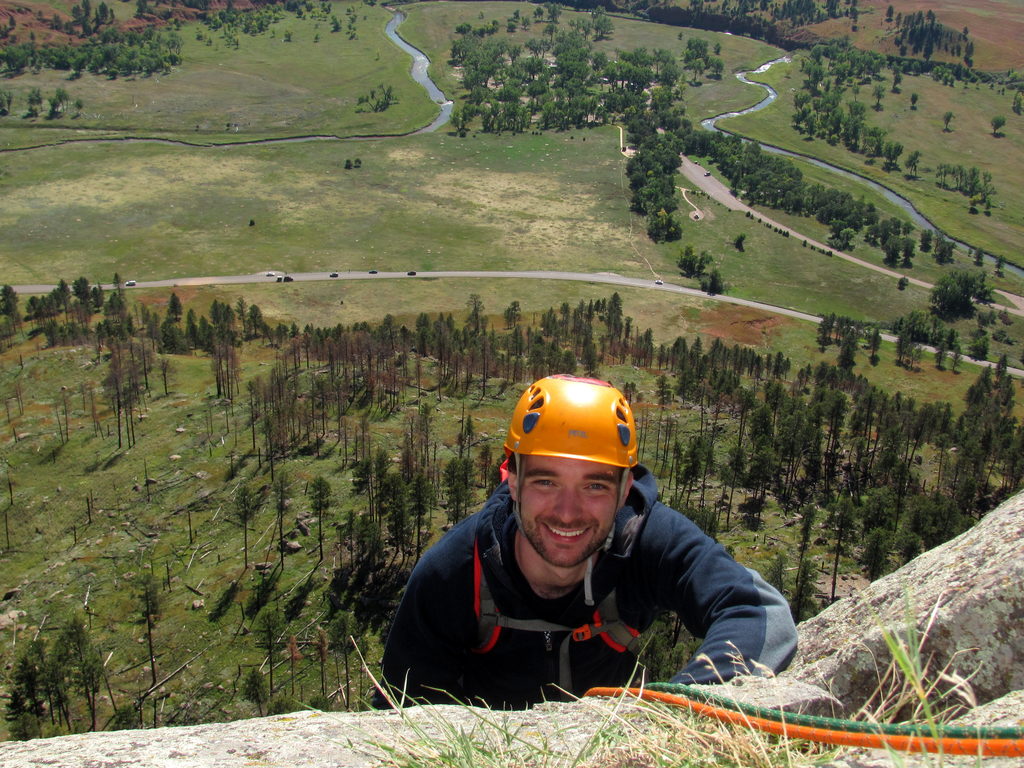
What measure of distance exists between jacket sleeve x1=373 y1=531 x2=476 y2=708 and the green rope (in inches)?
122

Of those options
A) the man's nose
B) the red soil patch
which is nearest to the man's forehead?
the man's nose

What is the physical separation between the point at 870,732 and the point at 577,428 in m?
4.20

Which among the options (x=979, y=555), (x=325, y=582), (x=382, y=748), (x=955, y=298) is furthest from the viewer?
(x=955, y=298)

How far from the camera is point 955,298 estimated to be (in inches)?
6398

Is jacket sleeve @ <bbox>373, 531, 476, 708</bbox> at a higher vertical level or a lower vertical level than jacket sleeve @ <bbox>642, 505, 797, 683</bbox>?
lower

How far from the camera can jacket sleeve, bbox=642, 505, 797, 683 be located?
664 centimetres

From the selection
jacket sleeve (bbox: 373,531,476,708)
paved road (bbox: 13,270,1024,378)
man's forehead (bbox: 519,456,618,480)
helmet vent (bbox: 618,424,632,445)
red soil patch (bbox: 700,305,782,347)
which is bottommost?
red soil patch (bbox: 700,305,782,347)

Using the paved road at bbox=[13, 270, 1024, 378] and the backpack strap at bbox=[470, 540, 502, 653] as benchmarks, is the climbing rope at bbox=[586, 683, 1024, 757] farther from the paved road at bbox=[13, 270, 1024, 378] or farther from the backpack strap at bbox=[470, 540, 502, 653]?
the paved road at bbox=[13, 270, 1024, 378]

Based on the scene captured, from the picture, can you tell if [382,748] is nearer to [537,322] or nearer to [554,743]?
[554,743]

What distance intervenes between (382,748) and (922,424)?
95.9m

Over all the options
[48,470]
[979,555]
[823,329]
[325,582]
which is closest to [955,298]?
[823,329]

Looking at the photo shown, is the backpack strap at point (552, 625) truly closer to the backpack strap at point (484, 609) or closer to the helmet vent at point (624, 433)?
the backpack strap at point (484, 609)

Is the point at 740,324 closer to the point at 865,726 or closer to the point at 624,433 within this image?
the point at 624,433

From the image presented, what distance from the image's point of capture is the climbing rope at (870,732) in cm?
436
